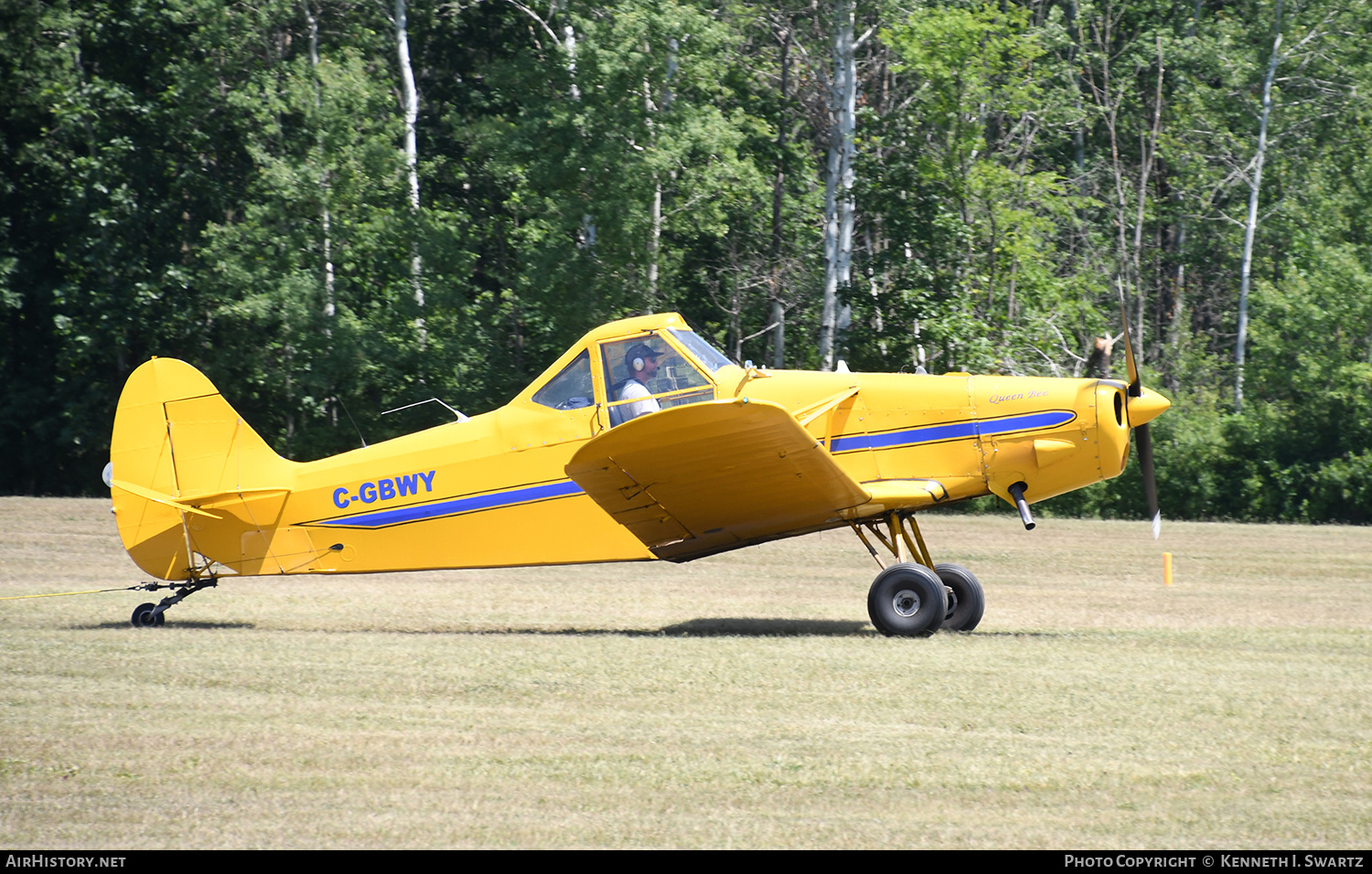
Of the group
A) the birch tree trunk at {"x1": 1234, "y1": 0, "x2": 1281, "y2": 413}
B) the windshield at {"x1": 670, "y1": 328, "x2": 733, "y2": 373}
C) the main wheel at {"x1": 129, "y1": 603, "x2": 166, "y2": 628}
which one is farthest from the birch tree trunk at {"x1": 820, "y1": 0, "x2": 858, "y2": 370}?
the main wheel at {"x1": 129, "y1": 603, "x2": 166, "y2": 628}

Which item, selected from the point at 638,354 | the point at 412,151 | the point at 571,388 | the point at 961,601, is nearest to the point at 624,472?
the point at 638,354

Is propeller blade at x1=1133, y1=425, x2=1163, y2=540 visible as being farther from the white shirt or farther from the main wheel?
the main wheel

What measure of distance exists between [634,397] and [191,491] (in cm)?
383

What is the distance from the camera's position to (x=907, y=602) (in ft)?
32.4

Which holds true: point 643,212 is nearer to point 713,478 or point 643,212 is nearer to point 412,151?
point 412,151

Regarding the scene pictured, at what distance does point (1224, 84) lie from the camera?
34312 mm

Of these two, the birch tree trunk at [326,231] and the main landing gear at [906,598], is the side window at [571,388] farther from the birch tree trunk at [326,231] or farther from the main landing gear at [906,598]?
the birch tree trunk at [326,231]

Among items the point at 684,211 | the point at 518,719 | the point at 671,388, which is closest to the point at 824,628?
the point at 671,388

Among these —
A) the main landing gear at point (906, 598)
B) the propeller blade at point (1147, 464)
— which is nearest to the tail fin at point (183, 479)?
the main landing gear at point (906, 598)

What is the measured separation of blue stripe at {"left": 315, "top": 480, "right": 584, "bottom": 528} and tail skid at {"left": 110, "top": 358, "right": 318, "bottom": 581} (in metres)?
0.51

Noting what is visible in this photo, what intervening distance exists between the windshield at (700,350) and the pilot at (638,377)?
9.3 inches

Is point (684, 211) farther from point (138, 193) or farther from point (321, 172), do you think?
point (138, 193)
